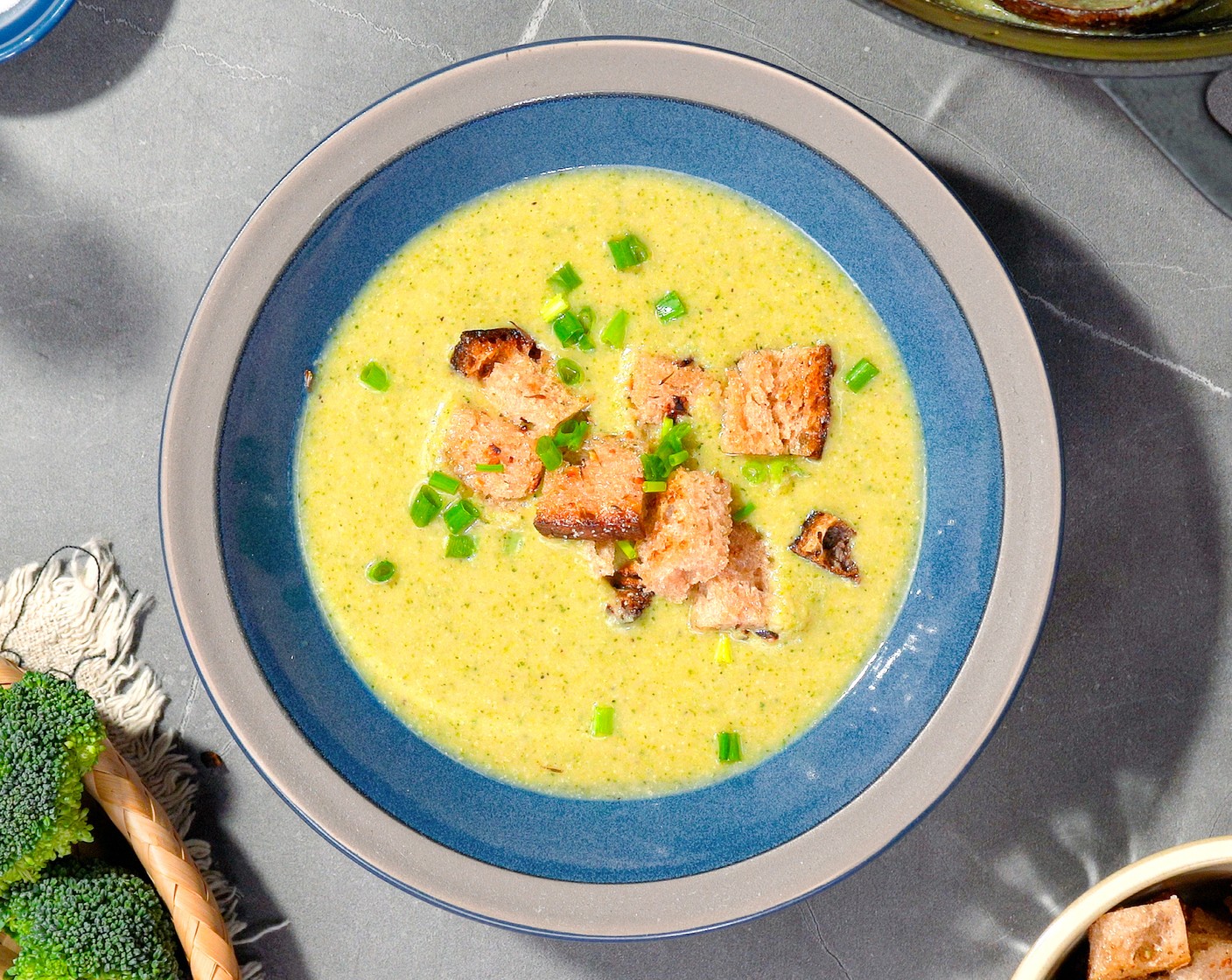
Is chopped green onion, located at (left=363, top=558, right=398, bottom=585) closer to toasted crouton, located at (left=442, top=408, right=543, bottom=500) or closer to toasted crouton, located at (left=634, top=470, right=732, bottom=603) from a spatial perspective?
toasted crouton, located at (left=442, top=408, right=543, bottom=500)

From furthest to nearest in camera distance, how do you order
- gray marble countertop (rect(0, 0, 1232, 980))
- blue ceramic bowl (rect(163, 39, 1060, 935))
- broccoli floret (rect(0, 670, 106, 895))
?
gray marble countertop (rect(0, 0, 1232, 980)), broccoli floret (rect(0, 670, 106, 895)), blue ceramic bowl (rect(163, 39, 1060, 935))

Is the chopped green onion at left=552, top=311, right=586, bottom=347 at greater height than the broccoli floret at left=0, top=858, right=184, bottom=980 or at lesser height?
greater

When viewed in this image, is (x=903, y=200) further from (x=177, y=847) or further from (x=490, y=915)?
(x=177, y=847)

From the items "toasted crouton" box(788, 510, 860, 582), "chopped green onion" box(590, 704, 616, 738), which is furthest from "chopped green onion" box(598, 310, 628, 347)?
"chopped green onion" box(590, 704, 616, 738)

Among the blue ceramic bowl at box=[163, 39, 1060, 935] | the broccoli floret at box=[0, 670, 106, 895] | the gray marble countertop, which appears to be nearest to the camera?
the blue ceramic bowl at box=[163, 39, 1060, 935]

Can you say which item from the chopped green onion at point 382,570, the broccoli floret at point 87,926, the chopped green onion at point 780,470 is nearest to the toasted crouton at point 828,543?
the chopped green onion at point 780,470

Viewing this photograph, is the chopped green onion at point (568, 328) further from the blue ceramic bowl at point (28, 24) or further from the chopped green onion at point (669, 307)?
the blue ceramic bowl at point (28, 24)

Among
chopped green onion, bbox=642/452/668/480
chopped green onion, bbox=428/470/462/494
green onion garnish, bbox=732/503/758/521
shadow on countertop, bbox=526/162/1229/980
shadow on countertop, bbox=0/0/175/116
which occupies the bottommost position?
shadow on countertop, bbox=526/162/1229/980
